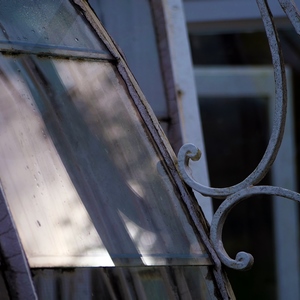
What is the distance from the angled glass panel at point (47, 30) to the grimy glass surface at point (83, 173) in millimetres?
32

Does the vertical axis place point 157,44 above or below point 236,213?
above

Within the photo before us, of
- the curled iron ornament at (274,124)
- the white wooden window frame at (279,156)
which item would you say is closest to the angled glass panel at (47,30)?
the curled iron ornament at (274,124)

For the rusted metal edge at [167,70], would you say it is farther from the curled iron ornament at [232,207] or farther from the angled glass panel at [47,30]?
the curled iron ornament at [232,207]

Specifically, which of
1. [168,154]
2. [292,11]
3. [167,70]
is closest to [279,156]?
[167,70]

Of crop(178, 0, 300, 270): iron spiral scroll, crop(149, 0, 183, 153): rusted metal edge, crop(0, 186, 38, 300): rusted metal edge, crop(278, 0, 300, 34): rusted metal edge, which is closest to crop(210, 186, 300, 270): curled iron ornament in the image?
crop(178, 0, 300, 270): iron spiral scroll

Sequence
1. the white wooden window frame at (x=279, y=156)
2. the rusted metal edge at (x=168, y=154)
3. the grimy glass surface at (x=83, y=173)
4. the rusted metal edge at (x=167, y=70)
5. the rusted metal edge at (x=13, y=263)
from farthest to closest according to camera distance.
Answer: the white wooden window frame at (x=279, y=156), the rusted metal edge at (x=167, y=70), the rusted metal edge at (x=168, y=154), the grimy glass surface at (x=83, y=173), the rusted metal edge at (x=13, y=263)

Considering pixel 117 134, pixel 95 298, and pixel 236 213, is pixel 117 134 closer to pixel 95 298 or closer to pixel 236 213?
pixel 95 298

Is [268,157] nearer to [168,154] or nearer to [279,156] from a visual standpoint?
[168,154]

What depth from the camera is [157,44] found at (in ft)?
8.63

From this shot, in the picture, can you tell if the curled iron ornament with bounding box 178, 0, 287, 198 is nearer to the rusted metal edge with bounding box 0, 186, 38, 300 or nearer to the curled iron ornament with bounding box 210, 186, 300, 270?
the curled iron ornament with bounding box 210, 186, 300, 270

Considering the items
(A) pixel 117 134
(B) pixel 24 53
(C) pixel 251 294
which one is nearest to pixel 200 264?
(A) pixel 117 134

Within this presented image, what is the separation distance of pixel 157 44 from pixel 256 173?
4.20 feet

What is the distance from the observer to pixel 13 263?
1220 millimetres

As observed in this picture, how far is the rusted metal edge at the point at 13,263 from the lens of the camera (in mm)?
1211
